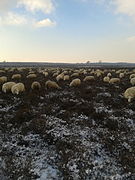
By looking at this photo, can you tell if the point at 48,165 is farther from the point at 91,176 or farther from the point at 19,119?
the point at 19,119

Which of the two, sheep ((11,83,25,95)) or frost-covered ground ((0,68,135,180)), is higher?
sheep ((11,83,25,95))

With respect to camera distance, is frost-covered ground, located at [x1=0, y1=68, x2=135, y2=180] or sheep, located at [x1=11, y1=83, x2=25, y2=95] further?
sheep, located at [x1=11, y1=83, x2=25, y2=95]

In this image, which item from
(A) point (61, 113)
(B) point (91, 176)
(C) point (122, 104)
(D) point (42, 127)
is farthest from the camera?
(C) point (122, 104)

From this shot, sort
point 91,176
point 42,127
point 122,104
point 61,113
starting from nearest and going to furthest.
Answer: point 91,176 → point 42,127 → point 61,113 → point 122,104

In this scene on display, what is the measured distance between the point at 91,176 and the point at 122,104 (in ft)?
28.0

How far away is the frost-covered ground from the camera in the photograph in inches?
425

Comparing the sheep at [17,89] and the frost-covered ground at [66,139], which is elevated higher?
the sheep at [17,89]

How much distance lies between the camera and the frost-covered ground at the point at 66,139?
425 inches

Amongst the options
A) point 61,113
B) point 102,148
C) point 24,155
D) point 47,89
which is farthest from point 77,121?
point 47,89

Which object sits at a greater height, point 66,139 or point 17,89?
point 17,89

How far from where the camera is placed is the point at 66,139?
1291cm

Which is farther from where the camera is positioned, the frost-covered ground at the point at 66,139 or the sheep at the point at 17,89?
the sheep at the point at 17,89

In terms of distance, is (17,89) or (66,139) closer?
(66,139)

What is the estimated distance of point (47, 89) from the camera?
22.7m
